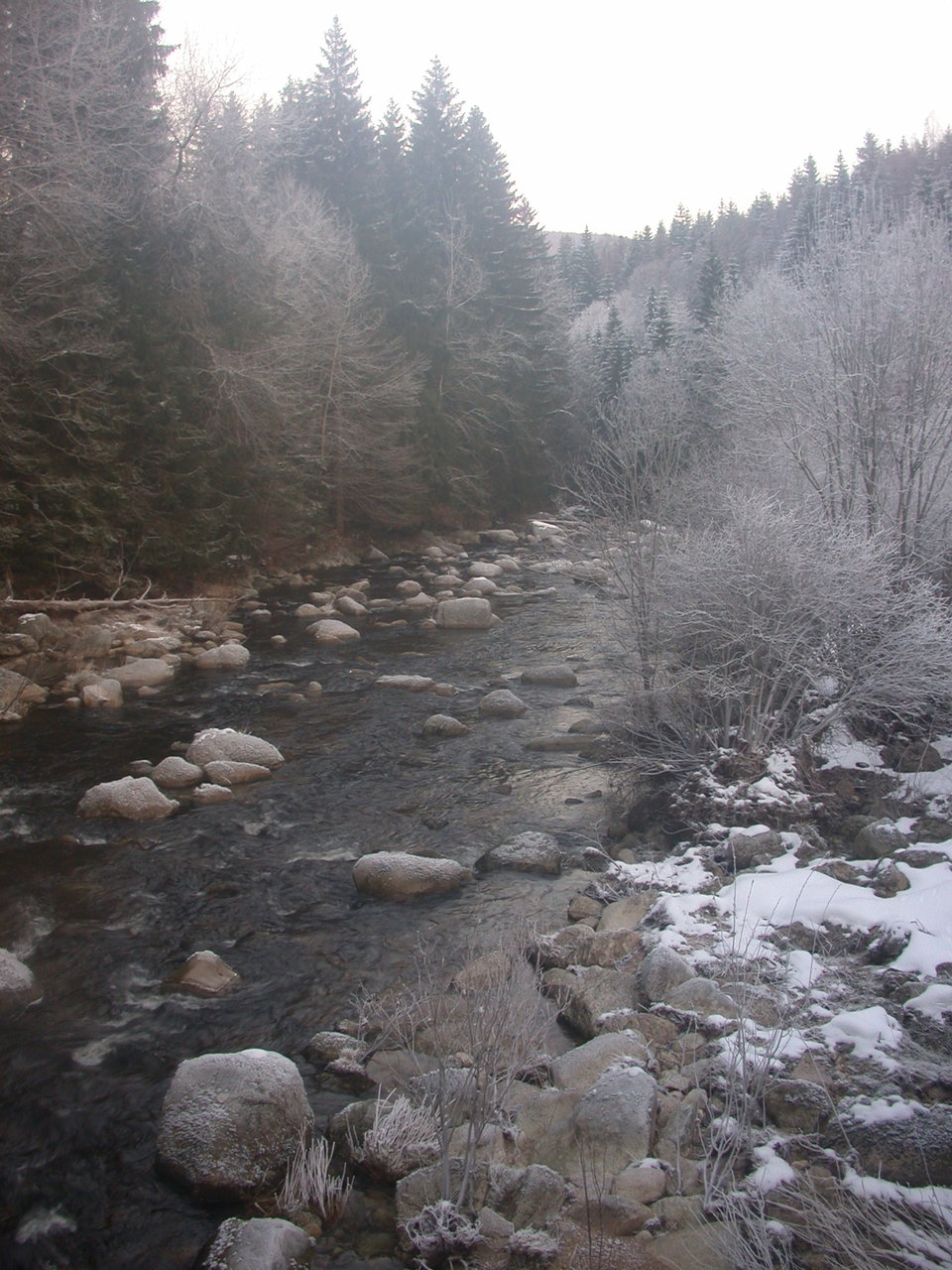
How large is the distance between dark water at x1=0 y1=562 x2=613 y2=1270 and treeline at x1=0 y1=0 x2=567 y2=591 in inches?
200

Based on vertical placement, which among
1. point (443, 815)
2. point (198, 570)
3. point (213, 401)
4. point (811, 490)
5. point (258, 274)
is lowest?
point (443, 815)

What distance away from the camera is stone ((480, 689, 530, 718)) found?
11391 millimetres

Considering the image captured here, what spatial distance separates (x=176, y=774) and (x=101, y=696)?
3048 mm

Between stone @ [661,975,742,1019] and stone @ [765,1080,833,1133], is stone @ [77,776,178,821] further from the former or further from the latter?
stone @ [765,1080,833,1133]

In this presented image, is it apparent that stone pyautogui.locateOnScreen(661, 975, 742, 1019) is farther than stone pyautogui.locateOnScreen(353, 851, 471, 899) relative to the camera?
No

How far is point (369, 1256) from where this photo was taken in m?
3.47

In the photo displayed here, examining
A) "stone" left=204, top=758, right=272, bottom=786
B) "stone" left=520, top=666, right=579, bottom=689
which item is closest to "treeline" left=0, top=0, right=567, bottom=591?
"stone" left=204, top=758, right=272, bottom=786

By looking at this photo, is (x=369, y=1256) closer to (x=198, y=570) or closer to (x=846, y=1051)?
(x=846, y=1051)

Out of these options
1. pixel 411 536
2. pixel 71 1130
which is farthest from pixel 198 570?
pixel 71 1130

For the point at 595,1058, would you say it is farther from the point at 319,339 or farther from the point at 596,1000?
the point at 319,339

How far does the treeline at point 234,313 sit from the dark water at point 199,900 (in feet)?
16.6

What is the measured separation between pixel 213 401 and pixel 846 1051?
1682 cm

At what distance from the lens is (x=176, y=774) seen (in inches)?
343

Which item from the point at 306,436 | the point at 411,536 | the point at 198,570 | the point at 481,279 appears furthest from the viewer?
the point at 481,279
